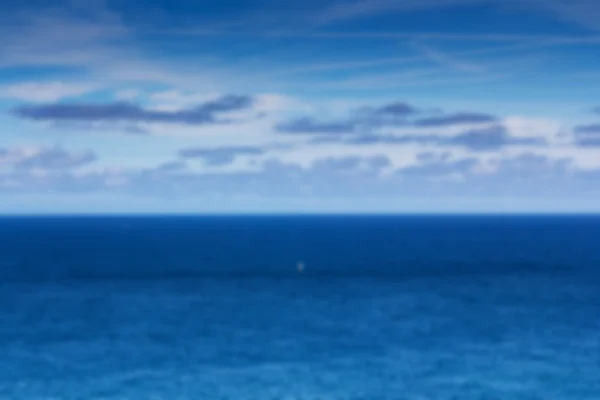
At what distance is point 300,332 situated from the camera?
3884 cm

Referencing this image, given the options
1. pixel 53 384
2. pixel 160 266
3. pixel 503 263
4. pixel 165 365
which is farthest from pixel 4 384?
pixel 503 263

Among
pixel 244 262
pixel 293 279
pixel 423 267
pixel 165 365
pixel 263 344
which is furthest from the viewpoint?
pixel 244 262

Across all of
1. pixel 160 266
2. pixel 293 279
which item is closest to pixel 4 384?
pixel 293 279

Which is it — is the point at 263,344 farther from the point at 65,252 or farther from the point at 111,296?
the point at 65,252

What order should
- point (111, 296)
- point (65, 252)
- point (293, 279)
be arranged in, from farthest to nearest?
point (65, 252)
point (293, 279)
point (111, 296)

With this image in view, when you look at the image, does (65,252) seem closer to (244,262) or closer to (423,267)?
(244,262)

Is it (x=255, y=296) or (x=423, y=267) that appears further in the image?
(x=423, y=267)

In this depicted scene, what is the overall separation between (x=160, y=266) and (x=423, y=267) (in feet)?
91.1

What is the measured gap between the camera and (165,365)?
30.8 metres

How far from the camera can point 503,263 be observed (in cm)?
8394

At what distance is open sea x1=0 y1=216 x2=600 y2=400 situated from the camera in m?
27.0

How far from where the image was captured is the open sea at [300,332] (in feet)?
88.5

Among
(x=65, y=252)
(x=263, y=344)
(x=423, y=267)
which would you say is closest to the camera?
(x=263, y=344)

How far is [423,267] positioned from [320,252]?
2744 cm
